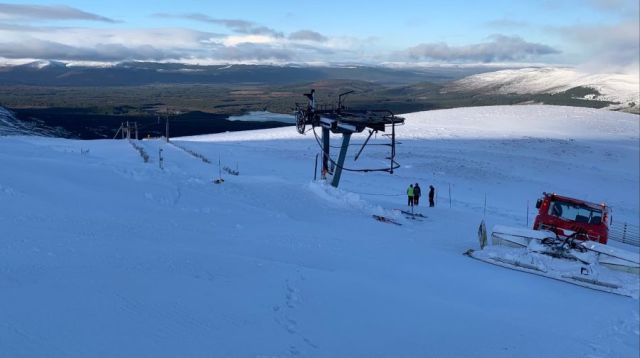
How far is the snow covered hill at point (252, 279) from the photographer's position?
689 centimetres

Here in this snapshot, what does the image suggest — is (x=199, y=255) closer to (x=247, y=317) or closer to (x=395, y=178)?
(x=247, y=317)

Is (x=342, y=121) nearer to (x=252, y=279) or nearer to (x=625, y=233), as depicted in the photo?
(x=625, y=233)

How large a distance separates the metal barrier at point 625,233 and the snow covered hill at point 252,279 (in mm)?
3620

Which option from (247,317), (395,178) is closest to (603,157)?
(395,178)

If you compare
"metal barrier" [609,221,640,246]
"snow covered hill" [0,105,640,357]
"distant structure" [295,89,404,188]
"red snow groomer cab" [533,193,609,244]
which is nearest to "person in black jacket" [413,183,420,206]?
"snow covered hill" [0,105,640,357]

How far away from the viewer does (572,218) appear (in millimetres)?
15969

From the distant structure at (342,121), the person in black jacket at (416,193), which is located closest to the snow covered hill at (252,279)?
the person in black jacket at (416,193)

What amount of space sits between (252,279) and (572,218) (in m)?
10.6

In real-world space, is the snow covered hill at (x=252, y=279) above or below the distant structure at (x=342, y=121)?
below

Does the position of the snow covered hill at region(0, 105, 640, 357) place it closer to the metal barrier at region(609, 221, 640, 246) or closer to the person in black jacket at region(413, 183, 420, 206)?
the person in black jacket at region(413, 183, 420, 206)

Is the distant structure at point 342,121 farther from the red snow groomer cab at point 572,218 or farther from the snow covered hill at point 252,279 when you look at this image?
the red snow groomer cab at point 572,218

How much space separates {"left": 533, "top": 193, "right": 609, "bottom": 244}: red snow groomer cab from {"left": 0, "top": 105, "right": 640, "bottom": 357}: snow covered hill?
2.06 metres

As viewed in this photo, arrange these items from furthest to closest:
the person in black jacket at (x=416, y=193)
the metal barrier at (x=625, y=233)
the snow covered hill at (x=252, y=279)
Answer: the metal barrier at (x=625, y=233) < the person in black jacket at (x=416, y=193) < the snow covered hill at (x=252, y=279)

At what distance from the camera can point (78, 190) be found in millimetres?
14469
